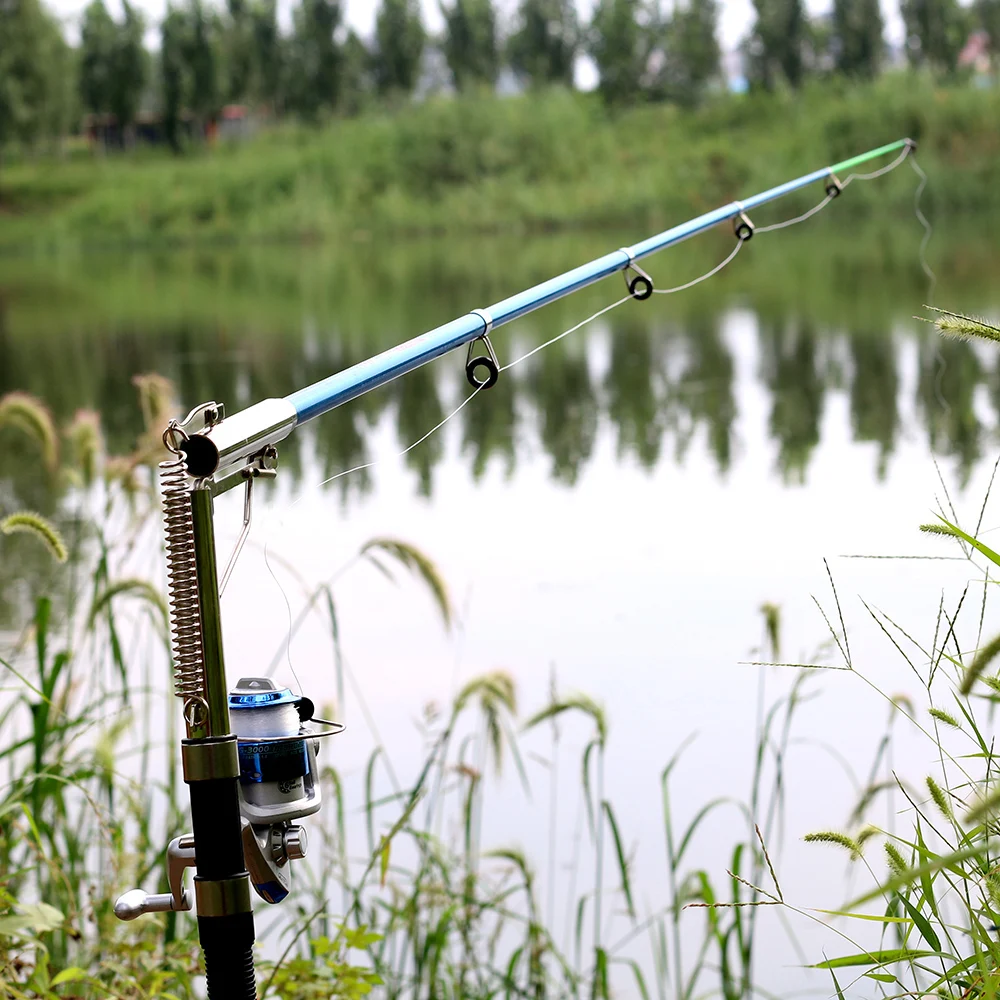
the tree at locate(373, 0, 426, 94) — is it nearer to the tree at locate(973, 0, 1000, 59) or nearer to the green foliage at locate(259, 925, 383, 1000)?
the tree at locate(973, 0, 1000, 59)

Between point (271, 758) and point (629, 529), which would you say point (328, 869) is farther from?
point (629, 529)

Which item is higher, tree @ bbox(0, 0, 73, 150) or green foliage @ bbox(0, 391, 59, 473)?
tree @ bbox(0, 0, 73, 150)

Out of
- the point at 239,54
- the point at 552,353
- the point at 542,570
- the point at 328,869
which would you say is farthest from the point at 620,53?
the point at 328,869

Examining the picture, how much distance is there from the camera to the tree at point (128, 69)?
35.8 m

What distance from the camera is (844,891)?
9.38 feet

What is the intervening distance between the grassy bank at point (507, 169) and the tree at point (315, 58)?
5.34ft

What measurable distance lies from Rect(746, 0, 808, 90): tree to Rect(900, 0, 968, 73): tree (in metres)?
2.37

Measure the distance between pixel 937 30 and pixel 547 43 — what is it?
9.10 metres

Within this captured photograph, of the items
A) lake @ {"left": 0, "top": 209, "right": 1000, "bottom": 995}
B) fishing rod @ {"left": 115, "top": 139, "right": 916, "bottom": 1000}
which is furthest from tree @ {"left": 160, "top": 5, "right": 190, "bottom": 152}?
fishing rod @ {"left": 115, "top": 139, "right": 916, "bottom": 1000}

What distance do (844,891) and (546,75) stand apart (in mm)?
33181

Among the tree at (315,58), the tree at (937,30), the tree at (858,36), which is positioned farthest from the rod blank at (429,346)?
the tree at (315,58)

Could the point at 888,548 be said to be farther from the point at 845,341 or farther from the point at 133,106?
the point at 133,106

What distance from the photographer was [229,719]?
971 mm

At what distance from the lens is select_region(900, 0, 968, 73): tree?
30281mm
